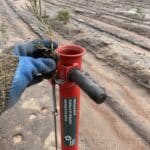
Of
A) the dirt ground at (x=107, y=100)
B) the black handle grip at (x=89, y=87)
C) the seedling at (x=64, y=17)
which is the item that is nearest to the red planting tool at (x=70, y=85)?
the black handle grip at (x=89, y=87)

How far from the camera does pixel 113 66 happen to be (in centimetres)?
526

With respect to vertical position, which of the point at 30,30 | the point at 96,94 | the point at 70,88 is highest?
the point at 96,94

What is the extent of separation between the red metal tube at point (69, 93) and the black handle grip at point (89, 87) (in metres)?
0.08

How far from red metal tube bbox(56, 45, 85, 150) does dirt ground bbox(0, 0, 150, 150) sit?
1.09 meters

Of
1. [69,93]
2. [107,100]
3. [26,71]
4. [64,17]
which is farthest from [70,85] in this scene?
[64,17]

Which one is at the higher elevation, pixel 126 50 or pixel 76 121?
pixel 76 121

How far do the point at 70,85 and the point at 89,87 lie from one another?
0.36 meters

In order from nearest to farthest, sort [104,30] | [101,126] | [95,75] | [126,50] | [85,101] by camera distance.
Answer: [101,126] → [85,101] → [95,75] → [126,50] → [104,30]

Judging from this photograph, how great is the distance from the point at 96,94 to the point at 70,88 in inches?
16.8

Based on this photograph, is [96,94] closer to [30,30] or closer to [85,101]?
[85,101]

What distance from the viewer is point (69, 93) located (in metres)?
2.04

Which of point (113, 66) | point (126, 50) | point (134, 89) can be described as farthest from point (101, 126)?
point (126, 50)

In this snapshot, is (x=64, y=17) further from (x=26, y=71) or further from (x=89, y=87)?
(x=89, y=87)

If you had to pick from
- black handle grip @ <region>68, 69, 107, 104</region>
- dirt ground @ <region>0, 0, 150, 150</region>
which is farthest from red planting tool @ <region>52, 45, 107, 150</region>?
dirt ground @ <region>0, 0, 150, 150</region>
